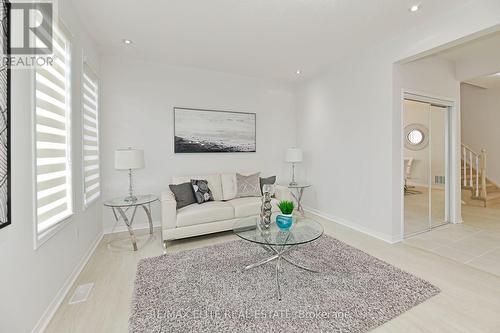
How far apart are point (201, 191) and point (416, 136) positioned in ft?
11.3

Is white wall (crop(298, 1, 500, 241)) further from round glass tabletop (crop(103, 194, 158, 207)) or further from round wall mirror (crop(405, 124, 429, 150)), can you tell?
round glass tabletop (crop(103, 194, 158, 207))

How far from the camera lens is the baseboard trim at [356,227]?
3.21 meters

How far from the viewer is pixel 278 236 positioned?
2260 mm

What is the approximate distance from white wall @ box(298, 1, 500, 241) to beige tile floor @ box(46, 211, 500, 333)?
64cm

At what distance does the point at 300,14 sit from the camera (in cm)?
257

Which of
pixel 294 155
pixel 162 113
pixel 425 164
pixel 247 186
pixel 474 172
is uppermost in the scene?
pixel 162 113

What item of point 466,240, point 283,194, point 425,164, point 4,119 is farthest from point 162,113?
point 466,240

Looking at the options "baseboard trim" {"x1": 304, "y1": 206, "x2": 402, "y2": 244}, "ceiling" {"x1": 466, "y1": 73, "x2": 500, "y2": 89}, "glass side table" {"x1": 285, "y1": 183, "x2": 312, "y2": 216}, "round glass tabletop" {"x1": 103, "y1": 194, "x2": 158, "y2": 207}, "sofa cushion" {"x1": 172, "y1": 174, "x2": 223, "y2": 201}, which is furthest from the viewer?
"ceiling" {"x1": 466, "y1": 73, "x2": 500, "y2": 89}

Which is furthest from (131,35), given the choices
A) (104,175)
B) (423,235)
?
(423,235)

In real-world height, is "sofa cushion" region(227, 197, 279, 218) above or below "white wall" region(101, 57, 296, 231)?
below

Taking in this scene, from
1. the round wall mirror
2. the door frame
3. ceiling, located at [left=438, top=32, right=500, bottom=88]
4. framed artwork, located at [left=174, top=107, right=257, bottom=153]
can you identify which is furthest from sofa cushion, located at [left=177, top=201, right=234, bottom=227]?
ceiling, located at [left=438, top=32, right=500, bottom=88]

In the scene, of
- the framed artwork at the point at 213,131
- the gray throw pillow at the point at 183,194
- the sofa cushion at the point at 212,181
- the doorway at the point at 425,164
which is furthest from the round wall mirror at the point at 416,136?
the gray throw pillow at the point at 183,194

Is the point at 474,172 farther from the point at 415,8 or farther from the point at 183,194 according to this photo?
the point at 183,194

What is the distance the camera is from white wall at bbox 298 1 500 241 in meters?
2.62
